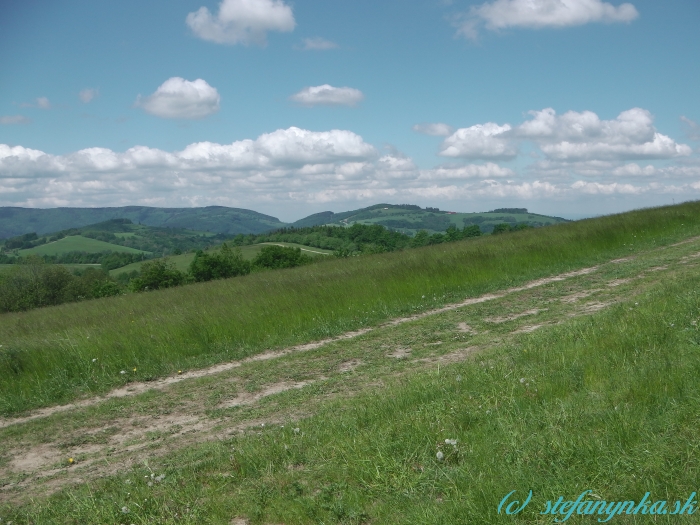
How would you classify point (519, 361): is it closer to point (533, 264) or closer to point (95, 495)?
point (95, 495)

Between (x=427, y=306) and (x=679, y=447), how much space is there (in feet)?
29.1

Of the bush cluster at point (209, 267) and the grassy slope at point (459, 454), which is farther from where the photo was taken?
the bush cluster at point (209, 267)

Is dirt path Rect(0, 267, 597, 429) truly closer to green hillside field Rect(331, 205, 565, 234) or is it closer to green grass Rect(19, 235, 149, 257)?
green hillside field Rect(331, 205, 565, 234)

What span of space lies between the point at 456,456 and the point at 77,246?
511 feet

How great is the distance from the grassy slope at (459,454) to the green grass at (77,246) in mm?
141091

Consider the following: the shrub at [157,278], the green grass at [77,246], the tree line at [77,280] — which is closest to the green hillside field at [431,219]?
the green grass at [77,246]

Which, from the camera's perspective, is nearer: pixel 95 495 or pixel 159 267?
pixel 95 495

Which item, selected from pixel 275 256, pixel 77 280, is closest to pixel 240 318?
pixel 77 280

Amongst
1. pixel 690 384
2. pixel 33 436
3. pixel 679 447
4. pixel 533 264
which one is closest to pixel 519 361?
pixel 690 384

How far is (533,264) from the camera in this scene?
16.7 m

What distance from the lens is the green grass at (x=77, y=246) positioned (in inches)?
5320

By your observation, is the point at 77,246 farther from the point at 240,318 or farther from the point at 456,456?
the point at 456,456

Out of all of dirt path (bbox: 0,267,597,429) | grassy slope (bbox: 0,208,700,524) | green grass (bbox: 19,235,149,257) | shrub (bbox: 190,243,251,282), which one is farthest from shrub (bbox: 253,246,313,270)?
green grass (bbox: 19,235,149,257)

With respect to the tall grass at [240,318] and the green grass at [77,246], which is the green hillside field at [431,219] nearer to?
the green grass at [77,246]
